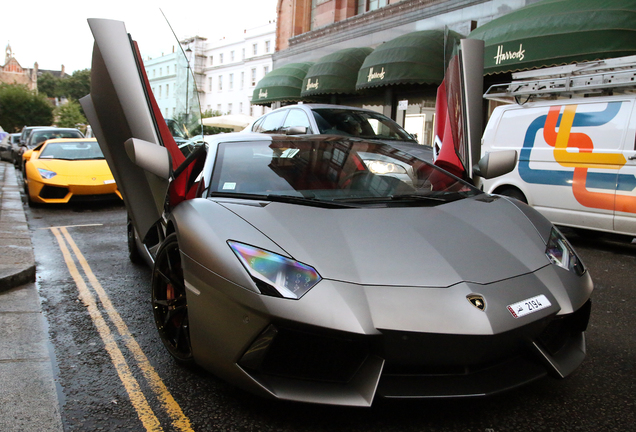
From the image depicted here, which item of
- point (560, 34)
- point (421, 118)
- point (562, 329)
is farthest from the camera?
point (421, 118)

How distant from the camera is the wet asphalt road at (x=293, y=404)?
2.29 metres

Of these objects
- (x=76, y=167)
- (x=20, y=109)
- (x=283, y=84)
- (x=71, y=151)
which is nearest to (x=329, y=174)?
(x=76, y=167)

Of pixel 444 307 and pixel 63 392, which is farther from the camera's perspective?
pixel 63 392

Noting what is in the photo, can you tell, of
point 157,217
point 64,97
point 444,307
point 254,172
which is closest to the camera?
point 444,307

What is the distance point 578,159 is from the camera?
6.62m

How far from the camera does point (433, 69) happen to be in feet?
43.0

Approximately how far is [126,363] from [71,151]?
8358 mm

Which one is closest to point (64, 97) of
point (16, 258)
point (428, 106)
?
point (428, 106)

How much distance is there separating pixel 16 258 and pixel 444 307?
4417mm

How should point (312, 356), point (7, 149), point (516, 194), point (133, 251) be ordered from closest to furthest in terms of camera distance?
point (312, 356)
point (133, 251)
point (516, 194)
point (7, 149)

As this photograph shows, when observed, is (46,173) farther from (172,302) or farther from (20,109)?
(20,109)

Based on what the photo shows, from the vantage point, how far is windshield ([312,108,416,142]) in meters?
7.61

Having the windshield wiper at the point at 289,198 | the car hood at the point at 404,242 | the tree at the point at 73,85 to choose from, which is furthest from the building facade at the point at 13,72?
the car hood at the point at 404,242

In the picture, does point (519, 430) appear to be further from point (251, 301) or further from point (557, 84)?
point (557, 84)
